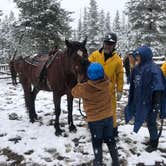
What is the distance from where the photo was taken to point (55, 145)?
6.44 metres

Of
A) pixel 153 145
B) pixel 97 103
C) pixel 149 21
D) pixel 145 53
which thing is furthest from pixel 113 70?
pixel 149 21

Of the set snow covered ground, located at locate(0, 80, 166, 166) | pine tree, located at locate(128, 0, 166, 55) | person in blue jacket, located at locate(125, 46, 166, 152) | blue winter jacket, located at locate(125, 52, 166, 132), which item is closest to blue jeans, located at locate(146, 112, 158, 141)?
person in blue jacket, located at locate(125, 46, 166, 152)

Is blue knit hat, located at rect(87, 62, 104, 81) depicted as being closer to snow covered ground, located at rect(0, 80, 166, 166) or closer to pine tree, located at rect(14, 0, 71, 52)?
snow covered ground, located at rect(0, 80, 166, 166)

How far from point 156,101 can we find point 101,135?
1257mm

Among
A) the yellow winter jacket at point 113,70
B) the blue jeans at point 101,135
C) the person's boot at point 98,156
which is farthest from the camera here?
the yellow winter jacket at point 113,70

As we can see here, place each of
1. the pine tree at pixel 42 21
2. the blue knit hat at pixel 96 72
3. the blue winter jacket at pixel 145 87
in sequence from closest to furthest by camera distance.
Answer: the blue knit hat at pixel 96 72 < the blue winter jacket at pixel 145 87 < the pine tree at pixel 42 21

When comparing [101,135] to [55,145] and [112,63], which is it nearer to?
[112,63]

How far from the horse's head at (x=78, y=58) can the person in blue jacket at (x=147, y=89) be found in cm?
90

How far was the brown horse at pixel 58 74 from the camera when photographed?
A: 245 inches

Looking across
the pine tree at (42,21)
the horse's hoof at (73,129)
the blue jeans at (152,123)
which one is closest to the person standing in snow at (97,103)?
the blue jeans at (152,123)

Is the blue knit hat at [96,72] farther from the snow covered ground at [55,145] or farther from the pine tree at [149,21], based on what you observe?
the pine tree at [149,21]

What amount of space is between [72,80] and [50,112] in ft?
8.35

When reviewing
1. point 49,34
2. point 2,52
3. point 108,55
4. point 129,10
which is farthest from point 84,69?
point 2,52

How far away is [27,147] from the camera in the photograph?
6.38m
